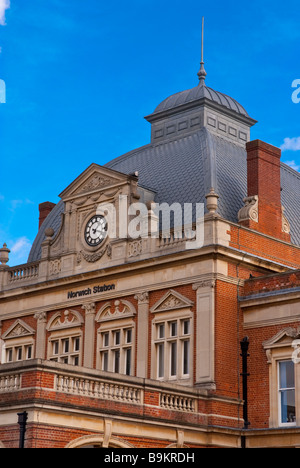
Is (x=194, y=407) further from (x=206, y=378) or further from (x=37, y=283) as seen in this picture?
(x=37, y=283)

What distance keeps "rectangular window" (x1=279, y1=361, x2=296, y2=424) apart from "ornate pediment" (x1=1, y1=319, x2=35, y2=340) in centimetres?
1236

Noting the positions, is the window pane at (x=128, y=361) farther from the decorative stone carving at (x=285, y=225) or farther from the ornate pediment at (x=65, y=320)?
the decorative stone carving at (x=285, y=225)

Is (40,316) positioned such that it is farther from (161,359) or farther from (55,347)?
(161,359)

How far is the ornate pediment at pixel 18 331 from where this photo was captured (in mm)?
40812

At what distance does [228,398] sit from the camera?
110 feet

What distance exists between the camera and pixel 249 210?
1462 inches

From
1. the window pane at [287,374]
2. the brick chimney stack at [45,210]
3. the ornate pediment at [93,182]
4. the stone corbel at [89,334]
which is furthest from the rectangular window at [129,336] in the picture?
the brick chimney stack at [45,210]

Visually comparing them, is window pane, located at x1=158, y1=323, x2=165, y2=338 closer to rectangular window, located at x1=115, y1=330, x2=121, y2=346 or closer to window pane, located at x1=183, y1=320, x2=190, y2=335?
window pane, located at x1=183, y1=320, x2=190, y2=335

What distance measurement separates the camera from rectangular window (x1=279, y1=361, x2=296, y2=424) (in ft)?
108

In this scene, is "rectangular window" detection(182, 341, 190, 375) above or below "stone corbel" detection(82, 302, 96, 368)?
below

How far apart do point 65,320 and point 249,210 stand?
923 centimetres

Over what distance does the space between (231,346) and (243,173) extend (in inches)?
370

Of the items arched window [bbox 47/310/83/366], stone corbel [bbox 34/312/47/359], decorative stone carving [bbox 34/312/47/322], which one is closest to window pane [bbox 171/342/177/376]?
arched window [bbox 47/310/83/366]
